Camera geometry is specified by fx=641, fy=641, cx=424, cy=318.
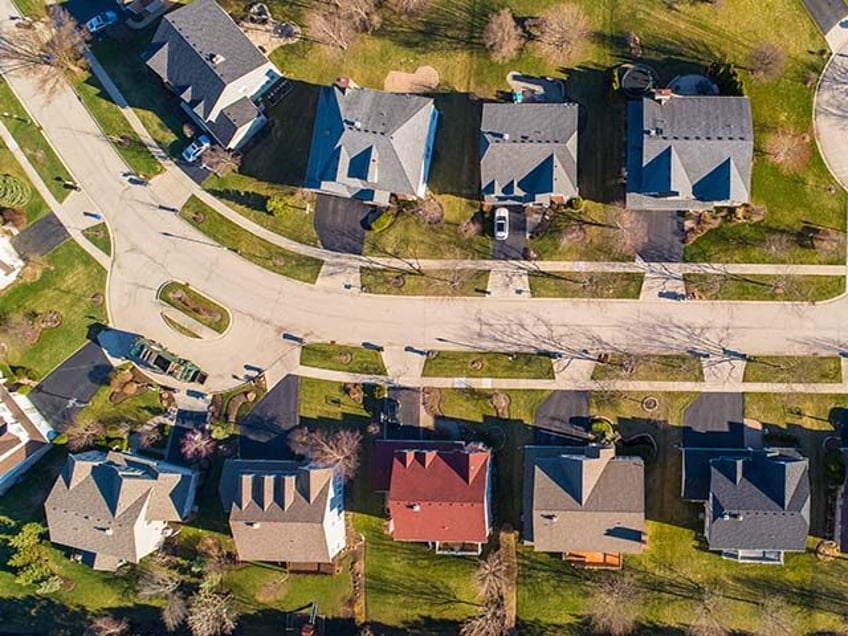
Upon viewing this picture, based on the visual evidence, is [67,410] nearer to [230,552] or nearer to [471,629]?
[230,552]

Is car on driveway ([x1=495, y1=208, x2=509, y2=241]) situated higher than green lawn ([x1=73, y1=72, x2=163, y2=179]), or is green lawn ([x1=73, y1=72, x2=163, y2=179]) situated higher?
green lawn ([x1=73, y1=72, x2=163, y2=179])

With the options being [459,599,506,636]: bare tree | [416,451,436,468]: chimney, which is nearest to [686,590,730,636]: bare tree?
[459,599,506,636]: bare tree

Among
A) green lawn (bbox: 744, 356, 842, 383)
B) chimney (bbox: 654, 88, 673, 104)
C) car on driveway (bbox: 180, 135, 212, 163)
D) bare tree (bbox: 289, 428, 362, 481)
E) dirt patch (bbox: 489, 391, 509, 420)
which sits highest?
chimney (bbox: 654, 88, 673, 104)

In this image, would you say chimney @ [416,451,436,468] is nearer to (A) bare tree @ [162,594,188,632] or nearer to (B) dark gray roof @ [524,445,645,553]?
(B) dark gray roof @ [524,445,645,553]

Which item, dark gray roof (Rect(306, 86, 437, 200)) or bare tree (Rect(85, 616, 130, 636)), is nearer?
dark gray roof (Rect(306, 86, 437, 200))

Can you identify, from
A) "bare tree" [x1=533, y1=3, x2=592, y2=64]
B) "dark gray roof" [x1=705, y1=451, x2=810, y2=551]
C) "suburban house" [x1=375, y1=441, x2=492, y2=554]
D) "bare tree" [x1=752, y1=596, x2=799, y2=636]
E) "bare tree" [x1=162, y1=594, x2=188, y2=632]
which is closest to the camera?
"dark gray roof" [x1=705, y1=451, x2=810, y2=551]

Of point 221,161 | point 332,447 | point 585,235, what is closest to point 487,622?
point 332,447

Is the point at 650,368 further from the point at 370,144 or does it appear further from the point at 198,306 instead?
the point at 198,306

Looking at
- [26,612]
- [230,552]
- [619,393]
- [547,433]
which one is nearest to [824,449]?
[619,393]

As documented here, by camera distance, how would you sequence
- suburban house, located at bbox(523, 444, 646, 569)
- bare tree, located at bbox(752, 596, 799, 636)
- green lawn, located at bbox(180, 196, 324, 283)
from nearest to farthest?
suburban house, located at bbox(523, 444, 646, 569), bare tree, located at bbox(752, 596, 799, 636), green lawn, located at bbox(180, 196, 324, 283)
